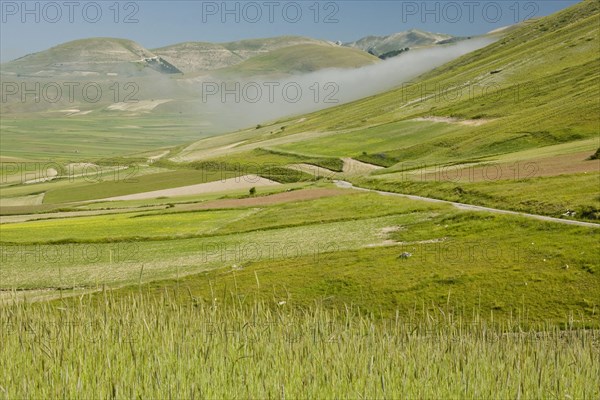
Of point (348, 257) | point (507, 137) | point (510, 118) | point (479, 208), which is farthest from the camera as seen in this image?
point (510, 118)

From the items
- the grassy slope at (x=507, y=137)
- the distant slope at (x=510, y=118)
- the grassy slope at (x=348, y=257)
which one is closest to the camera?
the grassy slope at (x=348, y=257)

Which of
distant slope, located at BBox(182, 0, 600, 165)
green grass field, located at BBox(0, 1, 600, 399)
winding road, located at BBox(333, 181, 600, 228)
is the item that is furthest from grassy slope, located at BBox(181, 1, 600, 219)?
winding road, located at BBox(333, 181, 600, 228)

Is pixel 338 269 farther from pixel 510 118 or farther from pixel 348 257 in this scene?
pixel 510 118

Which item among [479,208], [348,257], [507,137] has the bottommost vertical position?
[348,257]

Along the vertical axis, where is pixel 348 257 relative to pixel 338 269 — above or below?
above

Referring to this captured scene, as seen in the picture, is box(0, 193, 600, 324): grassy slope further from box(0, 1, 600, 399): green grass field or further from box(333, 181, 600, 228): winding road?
box(333, 181, 600, 228): winding road

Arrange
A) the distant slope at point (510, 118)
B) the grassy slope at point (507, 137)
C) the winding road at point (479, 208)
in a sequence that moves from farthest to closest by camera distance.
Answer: the distant slope at point (510, 118), the grassy slope at point (507, 137), the winding road at point (479, 208)

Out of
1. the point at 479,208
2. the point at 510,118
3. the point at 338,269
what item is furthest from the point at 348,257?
the point at 510,118

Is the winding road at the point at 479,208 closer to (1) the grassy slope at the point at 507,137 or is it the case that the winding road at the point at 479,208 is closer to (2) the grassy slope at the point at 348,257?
(1) the grassy slope at the point at 507,137

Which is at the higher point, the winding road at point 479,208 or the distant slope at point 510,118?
the distant slope at point 510,118

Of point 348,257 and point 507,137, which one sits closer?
point 348,257

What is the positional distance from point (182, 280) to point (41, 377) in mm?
38734

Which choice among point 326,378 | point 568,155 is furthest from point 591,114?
point 326,378

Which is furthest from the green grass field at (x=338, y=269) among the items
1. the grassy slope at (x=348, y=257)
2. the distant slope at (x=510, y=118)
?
the distant slope at (x=510, y=118)
